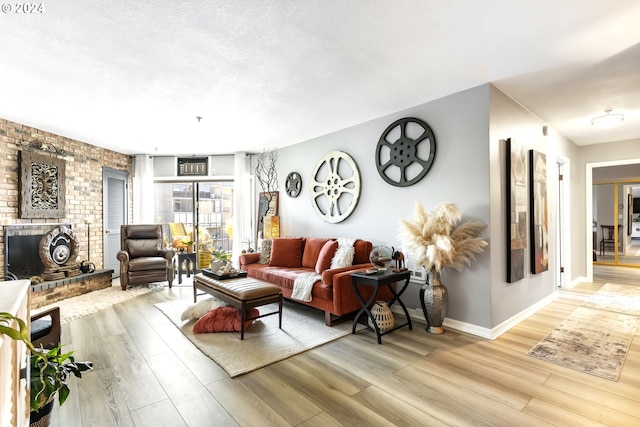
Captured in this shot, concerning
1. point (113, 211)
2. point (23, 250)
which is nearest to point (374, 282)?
point (23, 250)

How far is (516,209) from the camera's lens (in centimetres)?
351

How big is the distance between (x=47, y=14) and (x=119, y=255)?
4.11 metres

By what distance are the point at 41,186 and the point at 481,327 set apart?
6407 mm

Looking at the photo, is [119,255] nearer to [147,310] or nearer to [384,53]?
[147,310]

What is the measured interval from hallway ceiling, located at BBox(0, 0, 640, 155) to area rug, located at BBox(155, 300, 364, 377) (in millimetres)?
2583

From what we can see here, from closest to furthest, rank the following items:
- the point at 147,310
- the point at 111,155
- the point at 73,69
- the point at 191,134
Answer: the point at 73,69
the point at 147,310
the point at 191,134
the point at 111,155

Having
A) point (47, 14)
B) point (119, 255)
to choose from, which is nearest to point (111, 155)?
point (119, 255)

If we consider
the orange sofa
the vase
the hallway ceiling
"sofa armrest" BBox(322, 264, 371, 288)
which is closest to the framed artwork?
the orange sofa

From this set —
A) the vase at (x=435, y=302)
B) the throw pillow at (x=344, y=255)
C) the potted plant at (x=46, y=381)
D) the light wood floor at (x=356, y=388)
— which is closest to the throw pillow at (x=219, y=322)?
the light wood floor at (x=356, y=388)

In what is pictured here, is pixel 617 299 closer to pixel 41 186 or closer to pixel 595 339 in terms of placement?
pixel 595 339

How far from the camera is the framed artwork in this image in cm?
612

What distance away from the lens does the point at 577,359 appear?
2.71m

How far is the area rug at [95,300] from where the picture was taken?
3.96 meters

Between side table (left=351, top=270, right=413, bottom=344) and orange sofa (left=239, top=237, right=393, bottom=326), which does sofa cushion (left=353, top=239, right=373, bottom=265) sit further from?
side table (left=351, top=270, right=413, bottom=344)
